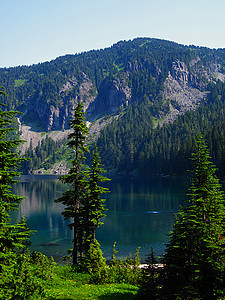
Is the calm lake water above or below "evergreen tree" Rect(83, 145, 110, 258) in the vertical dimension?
below

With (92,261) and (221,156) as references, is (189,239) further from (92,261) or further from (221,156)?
(221,156)

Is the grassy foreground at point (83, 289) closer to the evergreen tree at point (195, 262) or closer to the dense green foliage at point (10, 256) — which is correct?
the dense green foliage at point (10, 256)

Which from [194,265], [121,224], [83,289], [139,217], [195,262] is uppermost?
[195,262]

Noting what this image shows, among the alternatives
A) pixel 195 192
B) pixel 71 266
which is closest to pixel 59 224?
pixel 71 266

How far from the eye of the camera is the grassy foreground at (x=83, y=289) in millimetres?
18438

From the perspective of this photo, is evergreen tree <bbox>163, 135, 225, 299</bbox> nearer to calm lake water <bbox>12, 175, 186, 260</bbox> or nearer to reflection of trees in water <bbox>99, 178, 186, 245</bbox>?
calm lake water <bbox>12, 175, 186, 260</bbox>

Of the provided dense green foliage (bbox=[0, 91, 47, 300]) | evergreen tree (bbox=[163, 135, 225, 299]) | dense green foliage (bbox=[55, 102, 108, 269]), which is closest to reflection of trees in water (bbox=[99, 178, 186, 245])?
dense green foliage (bbox=[55, 102, 108, 269])

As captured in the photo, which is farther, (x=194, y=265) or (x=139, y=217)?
(x=139, y=217)

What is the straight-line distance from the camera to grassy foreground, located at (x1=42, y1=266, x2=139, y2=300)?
18438mm

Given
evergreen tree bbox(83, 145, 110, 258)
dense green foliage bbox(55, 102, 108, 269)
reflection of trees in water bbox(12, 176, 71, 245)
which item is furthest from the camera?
reflection of trees in water bbox(12, 176, 71, 245)

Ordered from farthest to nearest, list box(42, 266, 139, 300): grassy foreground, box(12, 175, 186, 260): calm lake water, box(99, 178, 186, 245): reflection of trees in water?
box(99, 178, 186, 245): reflection of trees in water, box(12, 175, 186, 260): calm lake water, box(42, 266, 139, 300): grassy foreground

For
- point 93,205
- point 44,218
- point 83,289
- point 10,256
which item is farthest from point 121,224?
point 10,256

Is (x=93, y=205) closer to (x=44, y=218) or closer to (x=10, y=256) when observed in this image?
(x=10, y=256)

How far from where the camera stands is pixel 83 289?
20547mm
